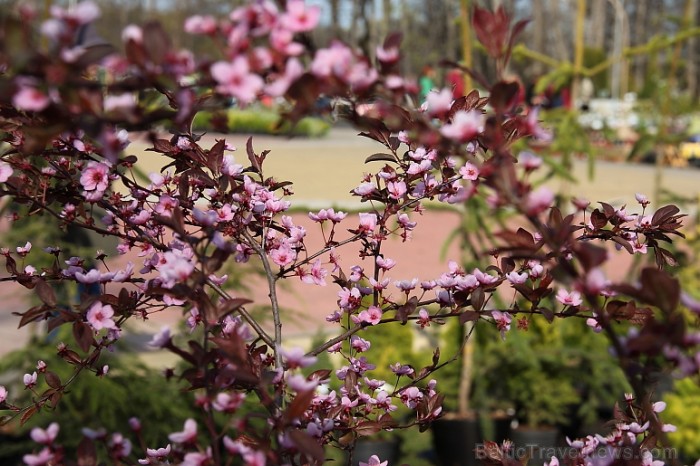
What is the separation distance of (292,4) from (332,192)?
43.3 ft

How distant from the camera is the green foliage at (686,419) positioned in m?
4.15

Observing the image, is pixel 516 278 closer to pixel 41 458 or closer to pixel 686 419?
pixel 41 458

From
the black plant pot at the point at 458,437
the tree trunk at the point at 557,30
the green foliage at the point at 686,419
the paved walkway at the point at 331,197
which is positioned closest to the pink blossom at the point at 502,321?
the paved walkway at the point at 331,197

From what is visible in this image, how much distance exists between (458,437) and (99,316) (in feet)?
12.0

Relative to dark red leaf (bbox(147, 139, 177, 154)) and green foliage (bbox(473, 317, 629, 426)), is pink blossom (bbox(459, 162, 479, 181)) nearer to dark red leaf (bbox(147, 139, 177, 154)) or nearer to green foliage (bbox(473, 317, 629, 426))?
dark red leaf (bbox(147, 139, 177, 154))

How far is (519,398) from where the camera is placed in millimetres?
4926

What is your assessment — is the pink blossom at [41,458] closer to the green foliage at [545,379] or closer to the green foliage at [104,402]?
the green foliage at [104,402]

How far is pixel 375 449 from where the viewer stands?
4.52m

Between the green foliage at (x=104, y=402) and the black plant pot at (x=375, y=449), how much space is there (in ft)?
3.35

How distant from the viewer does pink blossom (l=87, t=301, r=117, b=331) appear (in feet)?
4.51

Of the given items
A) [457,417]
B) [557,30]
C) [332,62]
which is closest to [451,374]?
[457,417]

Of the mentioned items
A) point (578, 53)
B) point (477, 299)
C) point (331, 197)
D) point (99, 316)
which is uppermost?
point (99, 316)

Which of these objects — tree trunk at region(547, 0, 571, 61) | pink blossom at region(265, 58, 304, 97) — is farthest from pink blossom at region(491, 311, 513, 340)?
tree trunk at region(547, 0, 571, 61)

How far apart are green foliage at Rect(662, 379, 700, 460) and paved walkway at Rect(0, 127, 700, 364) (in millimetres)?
1153
